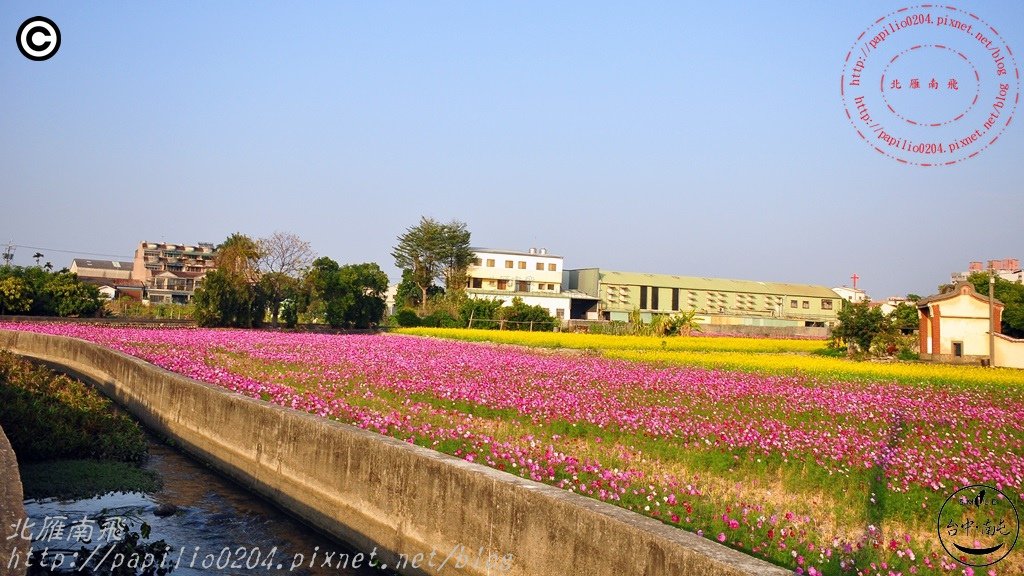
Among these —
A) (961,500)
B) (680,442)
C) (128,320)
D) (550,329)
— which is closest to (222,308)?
(128,320)

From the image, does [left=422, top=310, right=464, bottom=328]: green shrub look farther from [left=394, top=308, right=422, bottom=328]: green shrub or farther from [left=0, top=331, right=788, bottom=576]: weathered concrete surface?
[left=0, top=331, right=788, bottom=576]: weathered concrete surface

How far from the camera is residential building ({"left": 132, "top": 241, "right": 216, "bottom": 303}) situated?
112 m

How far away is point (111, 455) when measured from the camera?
11.1m

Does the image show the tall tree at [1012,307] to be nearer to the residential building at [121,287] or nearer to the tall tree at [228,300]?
the tall tree at [228,300]

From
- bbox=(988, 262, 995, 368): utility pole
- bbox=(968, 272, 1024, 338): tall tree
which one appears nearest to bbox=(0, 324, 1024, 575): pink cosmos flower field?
bbox=(988, 262, 995, 368): utility pole

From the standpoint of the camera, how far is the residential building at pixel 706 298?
77.6 metres

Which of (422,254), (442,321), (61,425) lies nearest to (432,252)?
(422,254)

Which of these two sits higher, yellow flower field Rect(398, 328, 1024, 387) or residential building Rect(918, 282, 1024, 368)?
residential building Rect(918, 282, 1024, 368)

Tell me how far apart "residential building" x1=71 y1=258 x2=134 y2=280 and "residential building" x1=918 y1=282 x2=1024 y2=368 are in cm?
12150

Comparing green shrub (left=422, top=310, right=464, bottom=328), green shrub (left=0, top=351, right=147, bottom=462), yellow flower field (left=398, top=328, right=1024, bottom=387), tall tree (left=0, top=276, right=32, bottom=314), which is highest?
tall tree (left=0, top=276, right=32, bottom=314)

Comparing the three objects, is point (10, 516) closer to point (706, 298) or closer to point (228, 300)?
point (228, 300)

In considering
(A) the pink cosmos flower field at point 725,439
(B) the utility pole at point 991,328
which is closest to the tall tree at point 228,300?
(A) the pink cosmos flower field at point 725,439

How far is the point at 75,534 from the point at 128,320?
34773 mm

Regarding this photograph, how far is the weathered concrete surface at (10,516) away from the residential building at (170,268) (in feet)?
370
